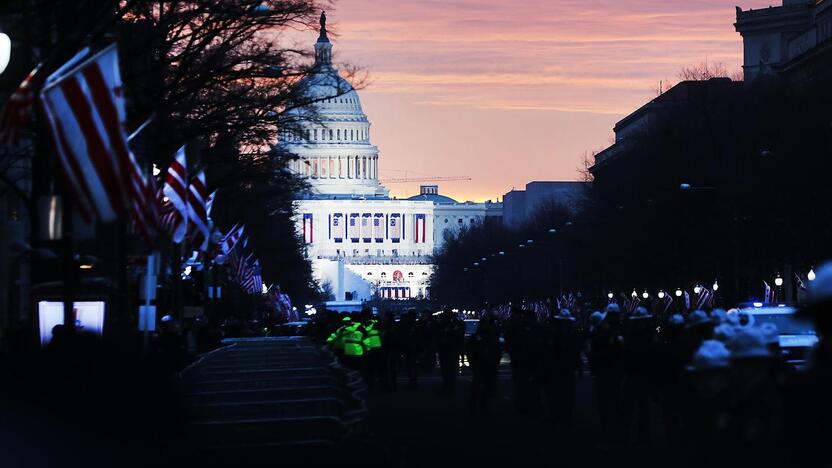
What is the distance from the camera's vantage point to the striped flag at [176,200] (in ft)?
102

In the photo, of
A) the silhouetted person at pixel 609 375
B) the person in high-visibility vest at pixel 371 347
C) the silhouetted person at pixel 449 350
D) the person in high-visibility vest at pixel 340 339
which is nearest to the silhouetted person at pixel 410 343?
the person in high-visibility vest at pixel 371 347

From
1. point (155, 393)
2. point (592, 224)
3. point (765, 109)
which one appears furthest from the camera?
point (592, 224)

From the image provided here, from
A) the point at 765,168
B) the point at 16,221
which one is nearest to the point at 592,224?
the point at 765,168

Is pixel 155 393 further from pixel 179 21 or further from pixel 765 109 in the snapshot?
pixel 765 109

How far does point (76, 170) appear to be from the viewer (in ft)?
→ 53.8

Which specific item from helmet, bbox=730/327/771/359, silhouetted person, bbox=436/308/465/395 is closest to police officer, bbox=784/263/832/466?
helmet, bbox=730/327/771/359

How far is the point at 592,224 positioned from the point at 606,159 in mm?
40415

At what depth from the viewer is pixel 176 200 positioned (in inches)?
1227

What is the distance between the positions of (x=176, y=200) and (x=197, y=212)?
2.80 m

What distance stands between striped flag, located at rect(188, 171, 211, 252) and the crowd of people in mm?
4025

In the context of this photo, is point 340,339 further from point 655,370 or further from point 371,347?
point 655,370

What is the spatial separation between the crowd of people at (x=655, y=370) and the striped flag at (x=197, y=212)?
402 centimetres

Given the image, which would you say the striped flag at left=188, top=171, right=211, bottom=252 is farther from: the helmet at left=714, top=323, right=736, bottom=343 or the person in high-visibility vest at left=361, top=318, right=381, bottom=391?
the helmet at left=714, top=323, right=736, bottom=343

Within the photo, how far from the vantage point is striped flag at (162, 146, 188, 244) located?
3120 centimetres
